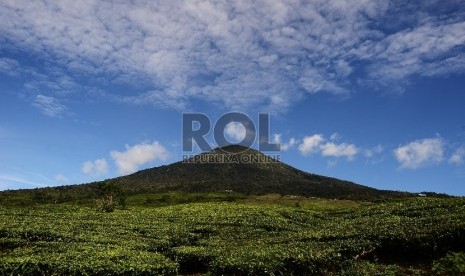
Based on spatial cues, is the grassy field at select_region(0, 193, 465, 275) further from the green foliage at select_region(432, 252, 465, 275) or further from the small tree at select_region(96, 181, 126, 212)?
the small tree at select_region(96, 181, 126, 212)

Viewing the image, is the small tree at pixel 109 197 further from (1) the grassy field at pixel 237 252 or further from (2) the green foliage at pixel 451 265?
(2) the green foliage at pixel 451 265

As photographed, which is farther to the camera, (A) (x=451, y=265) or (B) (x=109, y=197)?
(B) (x=109, y=197)

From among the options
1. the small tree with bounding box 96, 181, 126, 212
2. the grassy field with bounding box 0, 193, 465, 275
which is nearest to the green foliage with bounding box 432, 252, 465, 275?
the grassy field with bounding box 0, 193, 465, 275

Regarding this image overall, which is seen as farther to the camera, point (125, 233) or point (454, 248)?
point (125, 233)

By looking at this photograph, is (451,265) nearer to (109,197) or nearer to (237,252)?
(237,252)

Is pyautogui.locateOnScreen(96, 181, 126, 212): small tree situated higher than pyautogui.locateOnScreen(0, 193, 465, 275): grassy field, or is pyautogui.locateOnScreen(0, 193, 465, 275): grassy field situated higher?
pyautogui.locateOnScreen(96, 181, 126, 212): small tree

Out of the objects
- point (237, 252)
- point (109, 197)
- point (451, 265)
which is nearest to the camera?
point (451, 265)

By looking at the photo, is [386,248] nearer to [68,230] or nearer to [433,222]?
[433,222]

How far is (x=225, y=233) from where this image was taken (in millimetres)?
56562

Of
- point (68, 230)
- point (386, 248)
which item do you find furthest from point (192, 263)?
point (68, 230)

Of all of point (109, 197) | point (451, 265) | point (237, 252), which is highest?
point (109, 197)

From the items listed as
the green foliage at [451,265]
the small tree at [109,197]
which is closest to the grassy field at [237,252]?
the green foliage at [451,265]

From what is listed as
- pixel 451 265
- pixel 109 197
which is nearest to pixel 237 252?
pixel 451 265

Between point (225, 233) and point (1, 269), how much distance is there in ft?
103
